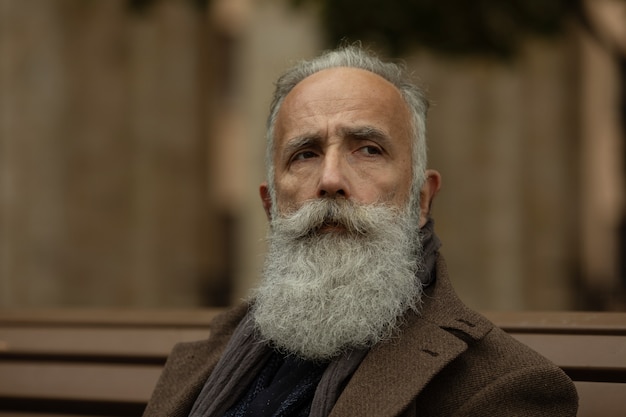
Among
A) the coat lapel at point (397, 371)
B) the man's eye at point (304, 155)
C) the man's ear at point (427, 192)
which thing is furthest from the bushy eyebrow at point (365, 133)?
the coat lapel at point (397, 371)

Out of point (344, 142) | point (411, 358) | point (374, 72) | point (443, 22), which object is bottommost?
point (411, 358)

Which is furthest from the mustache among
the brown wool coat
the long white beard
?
the brown wool coat

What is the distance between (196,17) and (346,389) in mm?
11593

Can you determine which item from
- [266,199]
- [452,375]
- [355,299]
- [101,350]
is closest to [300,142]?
[266,199]

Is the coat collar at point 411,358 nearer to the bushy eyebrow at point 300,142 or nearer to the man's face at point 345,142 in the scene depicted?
the man's face at point 345,142

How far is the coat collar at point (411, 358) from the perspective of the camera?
2678 mm

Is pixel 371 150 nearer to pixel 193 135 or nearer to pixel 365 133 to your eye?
pixel 365 133

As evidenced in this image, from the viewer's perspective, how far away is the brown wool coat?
268 cm

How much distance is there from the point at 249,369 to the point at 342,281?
418mm

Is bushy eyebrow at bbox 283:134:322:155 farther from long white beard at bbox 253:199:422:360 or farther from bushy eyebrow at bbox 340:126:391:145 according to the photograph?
long white beard at bbox 253:199:422:360

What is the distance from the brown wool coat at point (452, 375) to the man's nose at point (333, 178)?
1.45ft

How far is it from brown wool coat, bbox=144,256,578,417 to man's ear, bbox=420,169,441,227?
0.35 metres

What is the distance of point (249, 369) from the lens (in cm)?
306

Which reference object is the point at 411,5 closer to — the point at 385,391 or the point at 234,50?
the point at 385,391
